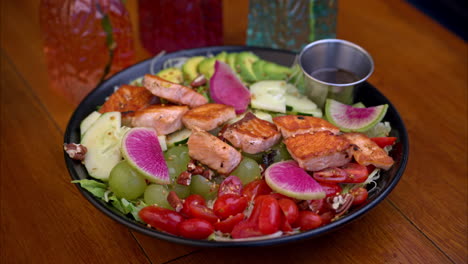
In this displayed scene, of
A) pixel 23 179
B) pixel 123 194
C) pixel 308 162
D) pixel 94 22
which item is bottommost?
pixel 23 179

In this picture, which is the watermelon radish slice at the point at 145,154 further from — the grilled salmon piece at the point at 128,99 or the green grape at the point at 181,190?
the grilled salmon piece at the point at 128,99

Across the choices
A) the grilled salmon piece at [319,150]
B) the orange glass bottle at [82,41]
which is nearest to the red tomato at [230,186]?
the grilled salmon piece at [319,150]

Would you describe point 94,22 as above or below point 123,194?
above

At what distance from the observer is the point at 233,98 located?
2219 mm

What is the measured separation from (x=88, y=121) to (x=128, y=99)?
0.20 meters

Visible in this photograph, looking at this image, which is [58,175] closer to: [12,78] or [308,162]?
[12,78]

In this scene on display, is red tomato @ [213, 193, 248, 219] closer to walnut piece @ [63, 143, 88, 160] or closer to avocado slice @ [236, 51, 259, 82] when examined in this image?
walnut piece @ [63, 143, 88, 160]

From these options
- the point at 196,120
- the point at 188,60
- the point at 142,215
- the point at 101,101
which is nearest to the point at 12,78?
the point at 101,101

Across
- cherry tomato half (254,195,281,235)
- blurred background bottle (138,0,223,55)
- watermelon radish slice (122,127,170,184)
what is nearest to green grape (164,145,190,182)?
watermelon radish slice (122,127,170,184)

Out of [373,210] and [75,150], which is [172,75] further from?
[373,210]

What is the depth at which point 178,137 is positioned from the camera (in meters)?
2.07

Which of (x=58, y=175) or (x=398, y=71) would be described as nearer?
(x=58, y=175)

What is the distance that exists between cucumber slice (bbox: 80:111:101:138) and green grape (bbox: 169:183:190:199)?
51 cm

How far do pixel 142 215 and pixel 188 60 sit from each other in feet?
3.39
